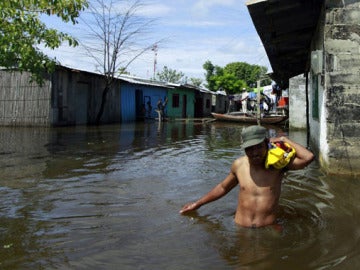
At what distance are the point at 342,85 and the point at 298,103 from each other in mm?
12103

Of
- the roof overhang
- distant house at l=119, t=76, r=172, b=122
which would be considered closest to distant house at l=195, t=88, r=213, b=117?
distant house at l=119, t=76, r=172, b=122

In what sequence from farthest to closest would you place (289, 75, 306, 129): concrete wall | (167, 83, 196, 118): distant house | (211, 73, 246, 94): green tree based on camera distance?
(211, 73, 246, 94): green tree, (167, 83, 196, 118): distant house, (289, 75, 306, 129): concrete wall

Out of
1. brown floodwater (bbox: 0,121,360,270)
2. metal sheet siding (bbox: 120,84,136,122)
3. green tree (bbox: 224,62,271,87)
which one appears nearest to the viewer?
brown floodwater (bbox: 0,121,360,270)

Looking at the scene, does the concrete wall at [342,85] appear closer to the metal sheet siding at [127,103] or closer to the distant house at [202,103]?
the metal sheet siding at [127,103]

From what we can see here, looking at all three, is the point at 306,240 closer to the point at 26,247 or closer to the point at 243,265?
the point at 243,265

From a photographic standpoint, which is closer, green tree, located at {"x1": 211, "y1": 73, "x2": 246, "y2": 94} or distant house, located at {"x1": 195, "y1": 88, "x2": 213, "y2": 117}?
distant house, located at {"x1": 195, "y1": 88, "x2": 213, "y2": 117}

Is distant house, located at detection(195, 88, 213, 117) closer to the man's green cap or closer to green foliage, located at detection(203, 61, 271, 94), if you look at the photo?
green foliage, located at detection(203, 61, 271, 94)

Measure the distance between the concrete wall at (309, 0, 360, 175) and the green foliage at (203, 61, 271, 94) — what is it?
33346 mm

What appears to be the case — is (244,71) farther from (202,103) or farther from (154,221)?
(154,221)

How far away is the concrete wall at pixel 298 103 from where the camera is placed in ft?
60.1

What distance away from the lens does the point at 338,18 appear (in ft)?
21.2

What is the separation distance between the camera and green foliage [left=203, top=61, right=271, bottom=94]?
159 feet

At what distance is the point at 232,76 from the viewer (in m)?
48.9

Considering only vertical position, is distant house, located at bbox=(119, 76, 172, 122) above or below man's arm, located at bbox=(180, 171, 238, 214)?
above
